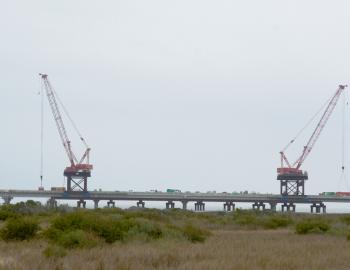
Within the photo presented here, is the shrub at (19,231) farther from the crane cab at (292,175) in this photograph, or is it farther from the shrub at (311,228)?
the crane cab at (292,175)

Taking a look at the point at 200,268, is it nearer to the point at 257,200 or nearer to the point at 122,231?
the point at 122,231

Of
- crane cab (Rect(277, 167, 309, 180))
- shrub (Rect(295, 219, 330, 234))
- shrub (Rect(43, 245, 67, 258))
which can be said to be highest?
crane cab (Rect(277, 167, 309, 180))

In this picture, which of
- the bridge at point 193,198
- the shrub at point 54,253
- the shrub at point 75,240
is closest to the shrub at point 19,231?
the shrub at point 75,240

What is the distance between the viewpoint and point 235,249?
2506 centimetres

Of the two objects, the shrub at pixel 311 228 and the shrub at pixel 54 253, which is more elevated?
the shrub at pixel 54 253

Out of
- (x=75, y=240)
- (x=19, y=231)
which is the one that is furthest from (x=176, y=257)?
(x=19, y=231)

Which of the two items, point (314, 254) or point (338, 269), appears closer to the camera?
point (338, 269)

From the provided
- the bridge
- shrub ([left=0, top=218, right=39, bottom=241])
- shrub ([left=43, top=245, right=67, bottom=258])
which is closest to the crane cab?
the bridge

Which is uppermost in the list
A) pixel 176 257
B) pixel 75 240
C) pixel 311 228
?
pixel 75 240

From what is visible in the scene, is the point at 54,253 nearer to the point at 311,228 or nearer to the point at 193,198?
the point at 311,228

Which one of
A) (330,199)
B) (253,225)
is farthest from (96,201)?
(253,225)

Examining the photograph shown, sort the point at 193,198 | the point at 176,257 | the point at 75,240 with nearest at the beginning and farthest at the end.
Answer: the point at 176,257
the point at 75,240
the point at 193,198

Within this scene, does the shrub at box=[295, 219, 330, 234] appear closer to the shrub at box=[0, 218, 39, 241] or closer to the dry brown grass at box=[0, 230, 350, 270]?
the dry brown grass at box=[0, 230, 350, 270]

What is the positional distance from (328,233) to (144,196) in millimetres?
104924
